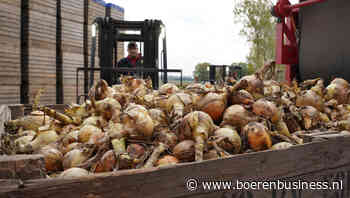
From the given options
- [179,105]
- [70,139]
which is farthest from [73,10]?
[179,105]

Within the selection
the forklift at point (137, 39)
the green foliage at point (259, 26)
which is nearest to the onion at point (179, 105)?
the forklift at point (137, 39)

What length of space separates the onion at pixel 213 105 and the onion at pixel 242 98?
66 mm

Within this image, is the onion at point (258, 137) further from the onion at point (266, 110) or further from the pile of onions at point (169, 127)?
the onion at point (266, 110)

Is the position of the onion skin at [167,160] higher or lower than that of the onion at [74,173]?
higher

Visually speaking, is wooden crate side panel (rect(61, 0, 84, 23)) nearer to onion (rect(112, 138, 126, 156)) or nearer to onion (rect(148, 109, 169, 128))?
onion (rect(148, 109, 169, 128))

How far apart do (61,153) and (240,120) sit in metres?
0.90

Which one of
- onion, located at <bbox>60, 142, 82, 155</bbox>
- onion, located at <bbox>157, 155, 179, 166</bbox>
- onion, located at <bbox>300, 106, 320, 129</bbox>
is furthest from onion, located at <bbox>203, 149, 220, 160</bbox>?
onion, located at <bbox>300, 106, 320, 129</bbox>

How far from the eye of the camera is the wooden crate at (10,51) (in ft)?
18.4

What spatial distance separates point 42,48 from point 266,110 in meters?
6.23

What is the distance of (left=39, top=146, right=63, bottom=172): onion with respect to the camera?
4.40 ft

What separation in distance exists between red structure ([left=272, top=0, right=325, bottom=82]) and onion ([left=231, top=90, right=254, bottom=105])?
8.07 ft

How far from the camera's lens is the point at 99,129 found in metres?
1.57

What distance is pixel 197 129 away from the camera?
4.31 feet

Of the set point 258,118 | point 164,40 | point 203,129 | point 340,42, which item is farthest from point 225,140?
point 164,40
